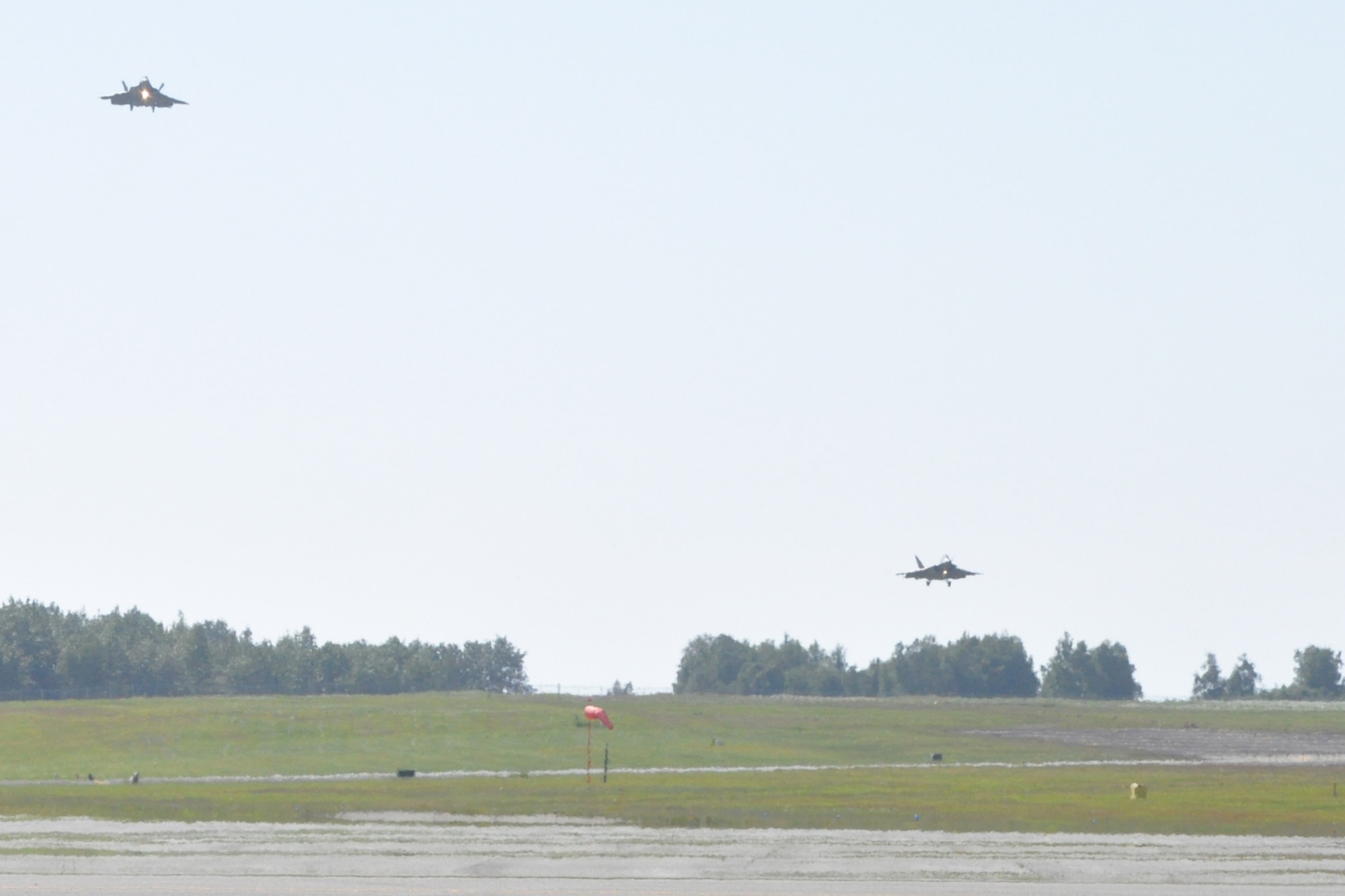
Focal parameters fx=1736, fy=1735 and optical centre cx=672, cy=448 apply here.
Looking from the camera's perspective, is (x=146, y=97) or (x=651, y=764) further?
(x=651, y=764)

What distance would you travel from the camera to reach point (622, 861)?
49.6 metres

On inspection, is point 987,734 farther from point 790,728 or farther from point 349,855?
point 349,855

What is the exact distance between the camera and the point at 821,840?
55188 mm

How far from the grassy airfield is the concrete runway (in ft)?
14.7

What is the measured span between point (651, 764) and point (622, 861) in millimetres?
52687

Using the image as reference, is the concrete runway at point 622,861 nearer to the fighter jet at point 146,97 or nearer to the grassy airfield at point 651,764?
the grassy airfield at point 651,764

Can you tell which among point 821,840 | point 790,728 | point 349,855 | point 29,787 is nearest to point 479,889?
point 349,855

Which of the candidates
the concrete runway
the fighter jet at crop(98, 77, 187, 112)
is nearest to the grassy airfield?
the concrete runway

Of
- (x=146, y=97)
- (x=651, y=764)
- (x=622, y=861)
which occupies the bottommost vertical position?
(x=622, y=861)

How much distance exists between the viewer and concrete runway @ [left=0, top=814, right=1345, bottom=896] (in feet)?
143

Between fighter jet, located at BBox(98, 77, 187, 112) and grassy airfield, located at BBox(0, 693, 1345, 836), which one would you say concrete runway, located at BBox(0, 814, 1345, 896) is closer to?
grassy airfield, located at BBox(0, 693, 1345, 836)

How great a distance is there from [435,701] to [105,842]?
4263 inches

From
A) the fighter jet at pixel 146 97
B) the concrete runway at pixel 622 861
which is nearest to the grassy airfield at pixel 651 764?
the concrete runway at pixel 622 861

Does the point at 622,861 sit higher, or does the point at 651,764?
the point at 651,764
